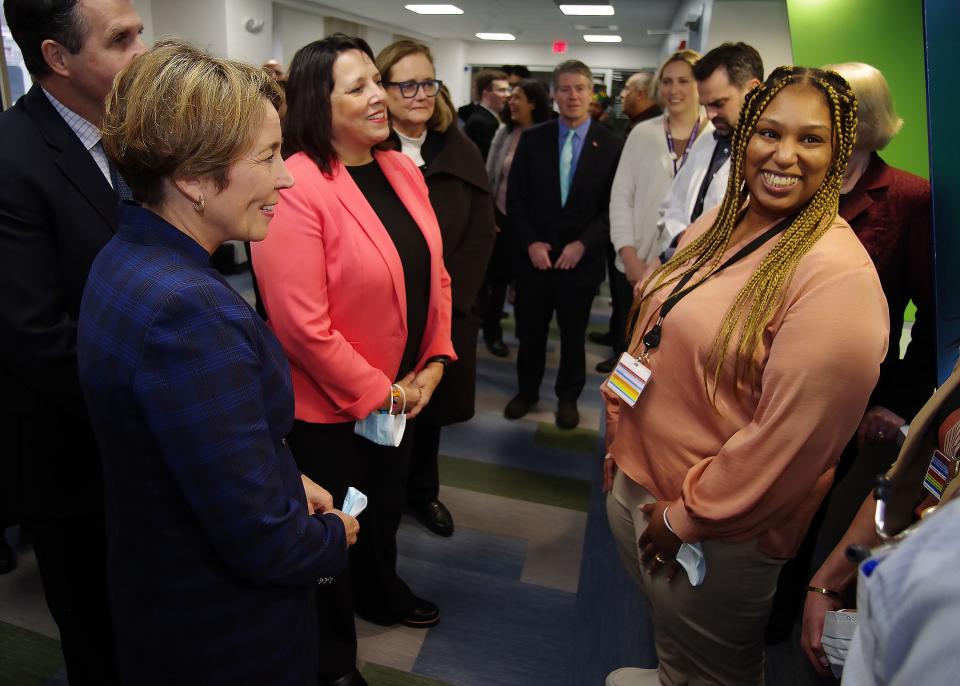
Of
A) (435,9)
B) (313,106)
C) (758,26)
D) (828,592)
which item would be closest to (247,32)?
(435,9)

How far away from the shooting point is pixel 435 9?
11.9 metres

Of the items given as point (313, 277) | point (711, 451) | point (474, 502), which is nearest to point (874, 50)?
point (711, 451)

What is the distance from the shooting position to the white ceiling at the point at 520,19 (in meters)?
10.7

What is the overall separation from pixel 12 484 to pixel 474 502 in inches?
70.0

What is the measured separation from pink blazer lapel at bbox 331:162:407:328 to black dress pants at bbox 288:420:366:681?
38 cm

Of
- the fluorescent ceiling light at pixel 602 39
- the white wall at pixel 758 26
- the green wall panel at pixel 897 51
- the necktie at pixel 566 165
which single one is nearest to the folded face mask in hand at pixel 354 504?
the green wall panel at pixel 897 51

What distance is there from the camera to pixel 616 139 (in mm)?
3377

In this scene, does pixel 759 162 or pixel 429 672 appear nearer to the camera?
pixel 759 162

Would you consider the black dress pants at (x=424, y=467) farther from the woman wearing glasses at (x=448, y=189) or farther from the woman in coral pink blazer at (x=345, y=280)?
the woman in coral pink blazer at (x=345, y=280)

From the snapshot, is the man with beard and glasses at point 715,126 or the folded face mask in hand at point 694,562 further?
the man with beard and glasses at point 715,126

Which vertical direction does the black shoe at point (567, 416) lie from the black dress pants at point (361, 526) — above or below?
below

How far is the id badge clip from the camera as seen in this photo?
1.37 meters

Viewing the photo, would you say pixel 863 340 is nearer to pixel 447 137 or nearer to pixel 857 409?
pixel 857 409

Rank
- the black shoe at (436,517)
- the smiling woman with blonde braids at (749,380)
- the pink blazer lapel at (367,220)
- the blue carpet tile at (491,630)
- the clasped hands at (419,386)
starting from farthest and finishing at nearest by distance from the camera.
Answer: the black shoe at (436,517) < the blue carpet tile at (491,630) < the clasped hands at (419,386) < the pink blazer lapel at (367,220) < the smiling woman with blonde braids at (749,380)
